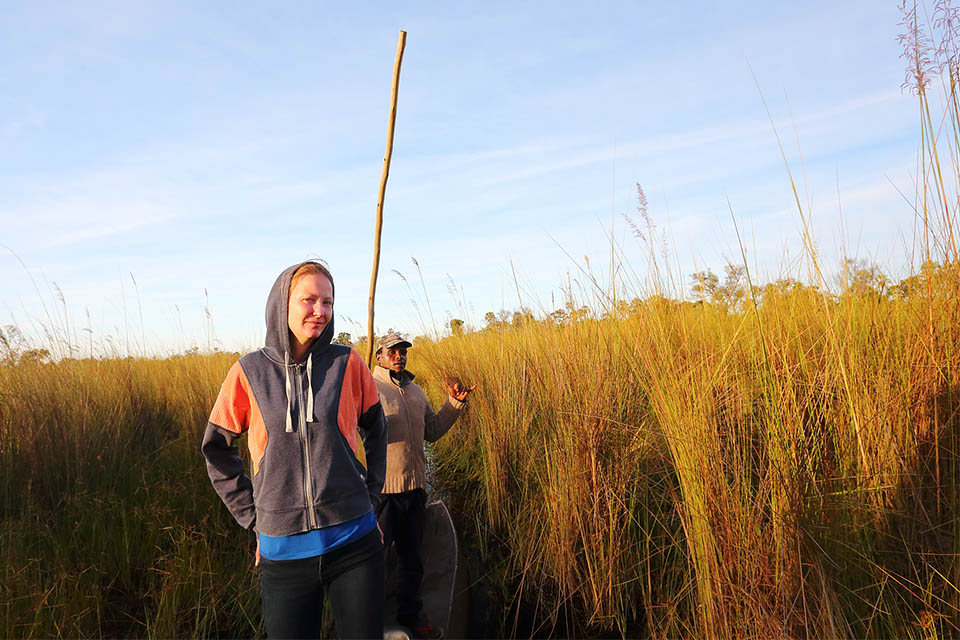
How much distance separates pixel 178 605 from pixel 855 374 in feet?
11.6

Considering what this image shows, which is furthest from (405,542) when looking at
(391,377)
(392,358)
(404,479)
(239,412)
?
(239,412)

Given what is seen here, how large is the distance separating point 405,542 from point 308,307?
2066 mm

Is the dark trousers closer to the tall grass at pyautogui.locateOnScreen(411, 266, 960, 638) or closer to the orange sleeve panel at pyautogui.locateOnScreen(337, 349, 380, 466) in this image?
the tall grass at pyautogui.locateOnScreen(411, 266, 960, 638)

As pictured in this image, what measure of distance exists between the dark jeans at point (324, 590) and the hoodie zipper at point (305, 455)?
139mm

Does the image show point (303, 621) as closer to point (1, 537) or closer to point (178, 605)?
point (178, 605)

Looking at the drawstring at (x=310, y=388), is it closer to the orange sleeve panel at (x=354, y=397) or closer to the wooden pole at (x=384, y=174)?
the orange sleeve panel at (x=354, y=397)

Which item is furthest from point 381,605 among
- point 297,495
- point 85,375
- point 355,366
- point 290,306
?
point 85,375

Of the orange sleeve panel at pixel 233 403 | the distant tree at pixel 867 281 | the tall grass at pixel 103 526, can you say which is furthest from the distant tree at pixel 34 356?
the distant tree at pixel 867 281

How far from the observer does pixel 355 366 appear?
7.00ft

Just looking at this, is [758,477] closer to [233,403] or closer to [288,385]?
[288,385]

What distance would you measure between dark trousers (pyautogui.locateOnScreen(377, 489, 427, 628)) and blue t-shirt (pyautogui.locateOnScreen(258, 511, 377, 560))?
5.12 ft

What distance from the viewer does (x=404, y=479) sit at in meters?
3.53

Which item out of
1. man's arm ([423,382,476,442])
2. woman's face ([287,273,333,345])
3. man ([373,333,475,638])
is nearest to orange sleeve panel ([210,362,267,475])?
woman's face ([287,273,333,345])

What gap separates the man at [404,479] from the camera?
11.5 ft
